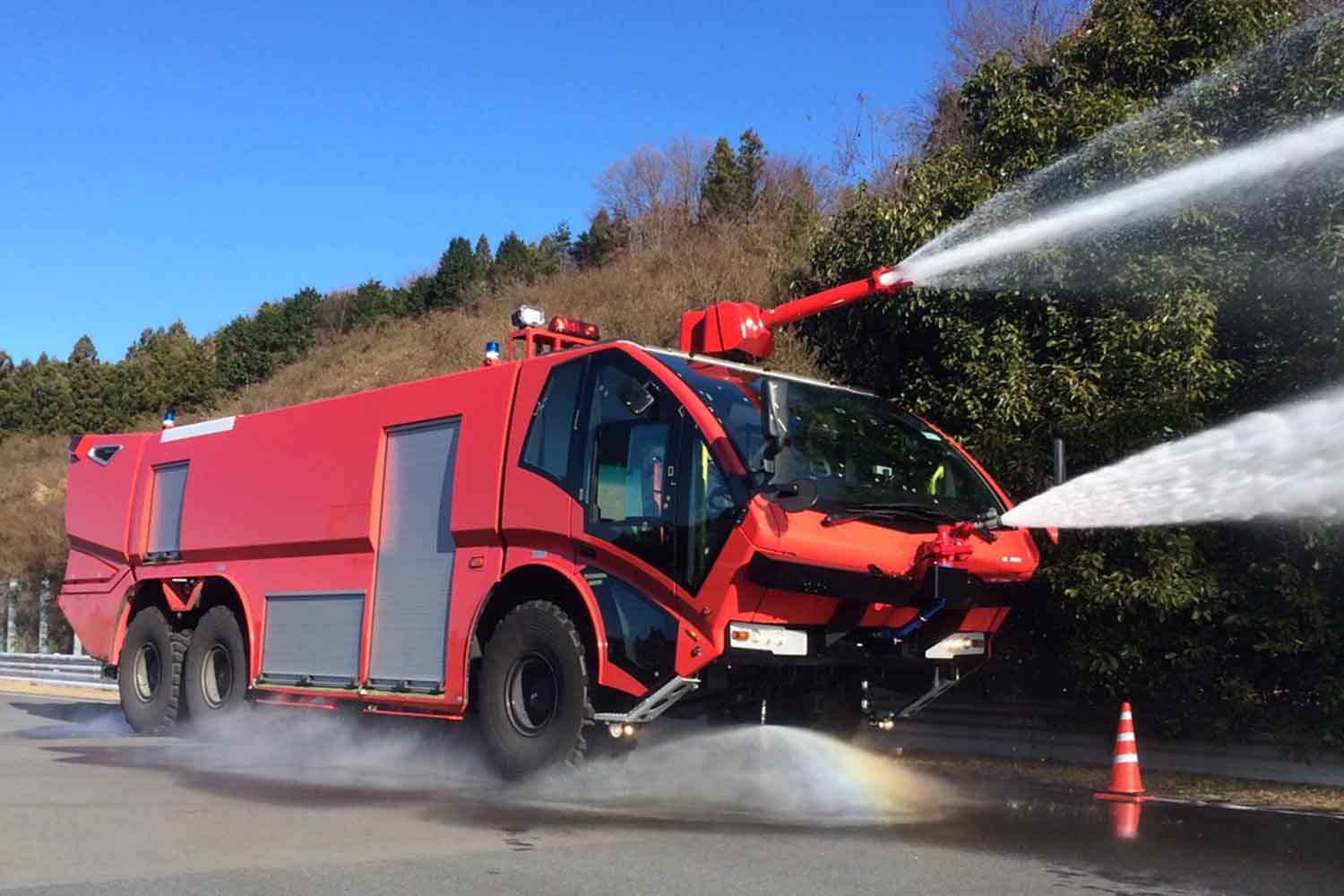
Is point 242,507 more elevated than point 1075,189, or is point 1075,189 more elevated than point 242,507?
point 1075,189

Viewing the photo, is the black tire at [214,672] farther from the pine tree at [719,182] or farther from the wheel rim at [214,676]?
the pine tree at [719,182]

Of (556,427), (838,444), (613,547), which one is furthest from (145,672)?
(838,444)

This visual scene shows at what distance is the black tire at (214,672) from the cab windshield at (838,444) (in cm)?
539

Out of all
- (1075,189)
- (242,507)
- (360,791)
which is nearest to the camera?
(360,791)

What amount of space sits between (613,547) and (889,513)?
161 cm

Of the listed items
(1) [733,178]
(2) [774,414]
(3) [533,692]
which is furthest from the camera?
(1) [733,178]

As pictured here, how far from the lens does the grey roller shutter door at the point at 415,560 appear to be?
28.9 feet

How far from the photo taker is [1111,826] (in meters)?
7.17

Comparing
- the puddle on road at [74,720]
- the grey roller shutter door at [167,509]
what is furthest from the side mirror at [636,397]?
the puddle on road at [74,720]

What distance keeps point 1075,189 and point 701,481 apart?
4883 mm

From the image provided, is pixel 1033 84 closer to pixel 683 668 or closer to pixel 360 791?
pixel 683 668

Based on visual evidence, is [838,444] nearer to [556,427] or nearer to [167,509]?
[556,427]

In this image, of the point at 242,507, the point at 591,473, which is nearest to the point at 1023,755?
the point at 591,473

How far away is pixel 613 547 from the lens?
7.50 m
